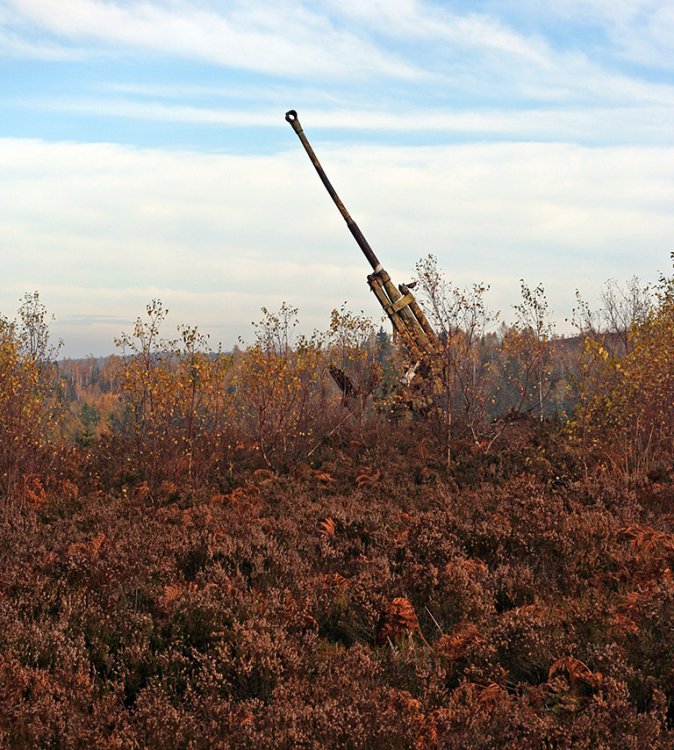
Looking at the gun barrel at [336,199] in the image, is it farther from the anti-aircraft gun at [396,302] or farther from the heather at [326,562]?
the heather at [326,562]

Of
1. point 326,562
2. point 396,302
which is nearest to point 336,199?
point 396,302

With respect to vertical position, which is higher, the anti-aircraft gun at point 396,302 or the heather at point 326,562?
the anti-aircraft gun at point 396,302

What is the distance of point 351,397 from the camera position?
1578 cm

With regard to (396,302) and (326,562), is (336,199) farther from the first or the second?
(326,562)

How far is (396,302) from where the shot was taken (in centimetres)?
1539

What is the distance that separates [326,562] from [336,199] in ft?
34.7

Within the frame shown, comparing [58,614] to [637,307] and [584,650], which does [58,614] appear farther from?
[637,307]

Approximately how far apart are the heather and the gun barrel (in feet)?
7.56

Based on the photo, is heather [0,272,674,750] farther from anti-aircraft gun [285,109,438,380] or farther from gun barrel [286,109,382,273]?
gun barrel [286,109,382,273]

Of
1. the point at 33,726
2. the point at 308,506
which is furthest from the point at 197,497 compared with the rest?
the point at 33,726

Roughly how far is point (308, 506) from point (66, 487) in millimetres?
3953

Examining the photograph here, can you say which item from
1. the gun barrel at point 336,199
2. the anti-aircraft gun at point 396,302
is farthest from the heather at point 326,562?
the gun barrel at point 336,199

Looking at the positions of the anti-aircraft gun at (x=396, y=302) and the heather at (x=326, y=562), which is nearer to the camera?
the heather at (x=326, y=562)

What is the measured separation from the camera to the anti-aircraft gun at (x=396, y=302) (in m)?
14.3
